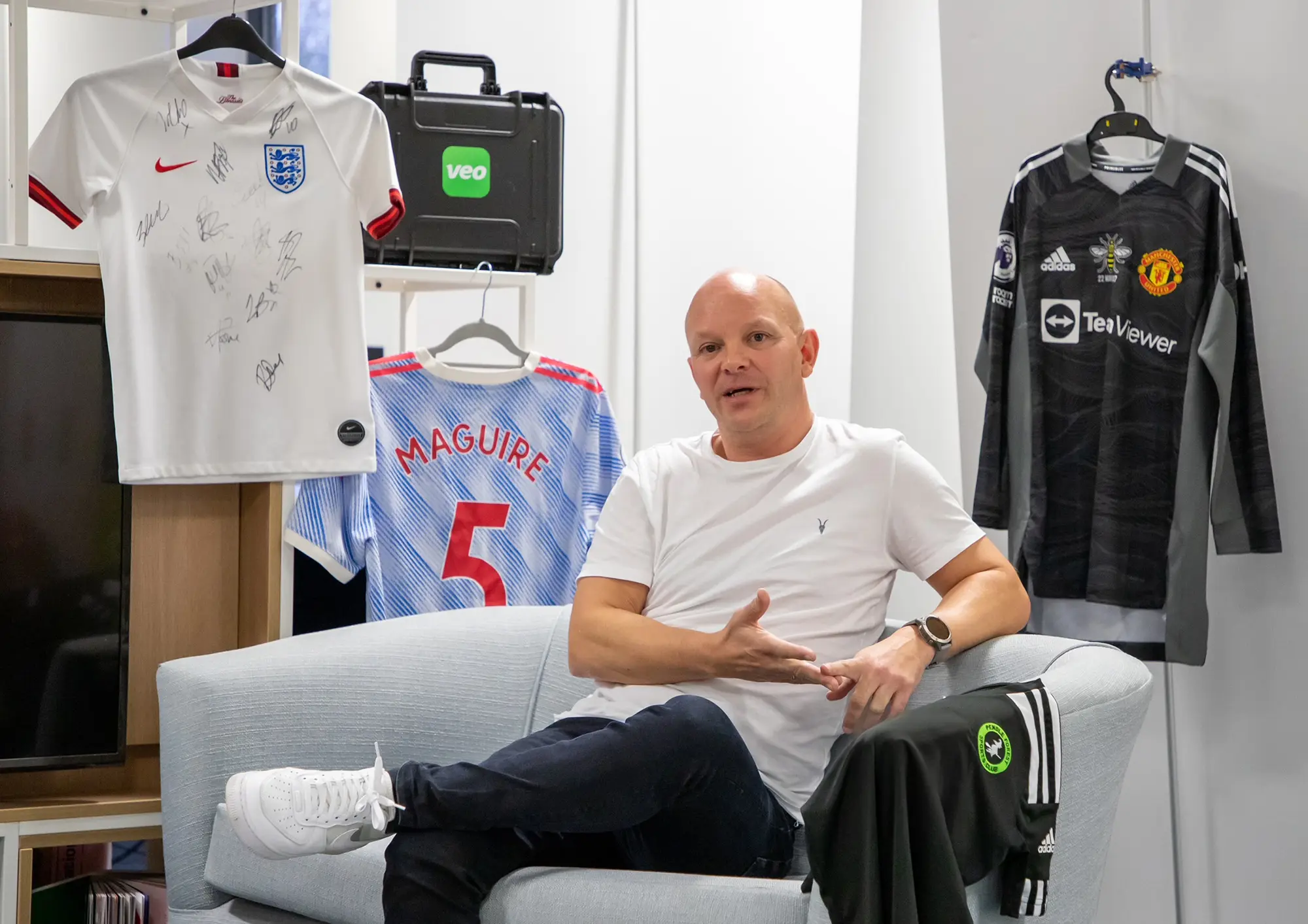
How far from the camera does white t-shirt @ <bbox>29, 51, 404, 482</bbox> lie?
2473 mm

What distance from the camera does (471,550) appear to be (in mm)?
2748

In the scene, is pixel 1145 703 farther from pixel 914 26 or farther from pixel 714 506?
pixel 914 26

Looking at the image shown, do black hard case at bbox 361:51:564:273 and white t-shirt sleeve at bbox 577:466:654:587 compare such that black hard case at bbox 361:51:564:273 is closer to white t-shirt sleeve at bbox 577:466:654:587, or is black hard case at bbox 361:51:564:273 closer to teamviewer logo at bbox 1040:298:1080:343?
white t-shirt sleeve at bbox 577:466:654:587

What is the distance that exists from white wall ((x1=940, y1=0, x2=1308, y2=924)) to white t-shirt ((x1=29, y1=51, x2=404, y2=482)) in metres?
1.41

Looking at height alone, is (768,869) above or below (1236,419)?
below

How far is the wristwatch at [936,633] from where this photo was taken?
1.93 meters

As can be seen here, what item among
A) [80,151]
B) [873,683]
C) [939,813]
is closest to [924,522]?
[873,683]

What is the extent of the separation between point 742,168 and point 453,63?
1.51 m

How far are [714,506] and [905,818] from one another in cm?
83

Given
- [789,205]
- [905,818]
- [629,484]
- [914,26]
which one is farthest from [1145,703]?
[789,205]
